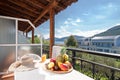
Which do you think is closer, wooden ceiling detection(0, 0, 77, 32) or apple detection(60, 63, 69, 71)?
apple detection(60, 63, 69, 71)

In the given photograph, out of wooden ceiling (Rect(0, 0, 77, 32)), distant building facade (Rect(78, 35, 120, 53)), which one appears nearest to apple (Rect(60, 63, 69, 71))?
wooden ceiling (Rect(0, 0, 77, 32))

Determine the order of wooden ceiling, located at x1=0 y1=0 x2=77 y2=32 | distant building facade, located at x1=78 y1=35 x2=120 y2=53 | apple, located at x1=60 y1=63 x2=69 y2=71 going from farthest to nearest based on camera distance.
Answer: distant building facade, located at x1=78 y1=35 x2=120 y2=53 → wooden ceiling, located at x1=0 y1=0 x2=77 y2=32 → apple, located at x1=60 y1=63 x2=69 y2=71

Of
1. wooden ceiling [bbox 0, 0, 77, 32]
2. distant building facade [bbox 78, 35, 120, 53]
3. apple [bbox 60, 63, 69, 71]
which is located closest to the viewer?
apple [bbox 60, 63, 69, 71]

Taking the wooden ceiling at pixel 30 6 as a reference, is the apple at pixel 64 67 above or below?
below

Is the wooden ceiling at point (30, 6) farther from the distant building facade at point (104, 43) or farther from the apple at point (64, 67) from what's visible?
the distant building facade at point (104, 43)

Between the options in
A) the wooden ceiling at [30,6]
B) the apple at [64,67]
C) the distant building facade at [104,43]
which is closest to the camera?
the apple at [64,67]

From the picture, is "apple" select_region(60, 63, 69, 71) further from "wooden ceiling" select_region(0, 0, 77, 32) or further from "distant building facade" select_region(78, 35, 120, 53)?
"distant building facade" select_region(78, 35, 120, 53)

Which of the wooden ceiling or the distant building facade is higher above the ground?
the wooden ceiling

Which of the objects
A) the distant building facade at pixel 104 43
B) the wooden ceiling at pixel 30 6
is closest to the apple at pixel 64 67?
the wooden ceiling at pixel 30 6

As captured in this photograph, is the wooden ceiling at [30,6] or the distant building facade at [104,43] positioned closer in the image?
the wooden ceiling at [30,6]

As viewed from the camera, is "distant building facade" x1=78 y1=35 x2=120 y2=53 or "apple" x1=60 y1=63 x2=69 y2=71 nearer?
"apple" x1=60 y1=63 x2=69 y2=71

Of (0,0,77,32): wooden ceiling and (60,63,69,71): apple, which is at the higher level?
(0,0,77,32): wooden ceiling

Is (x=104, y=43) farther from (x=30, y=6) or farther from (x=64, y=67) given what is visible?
(x=64, y=67)

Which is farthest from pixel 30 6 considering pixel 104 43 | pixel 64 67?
pixel 104 43
